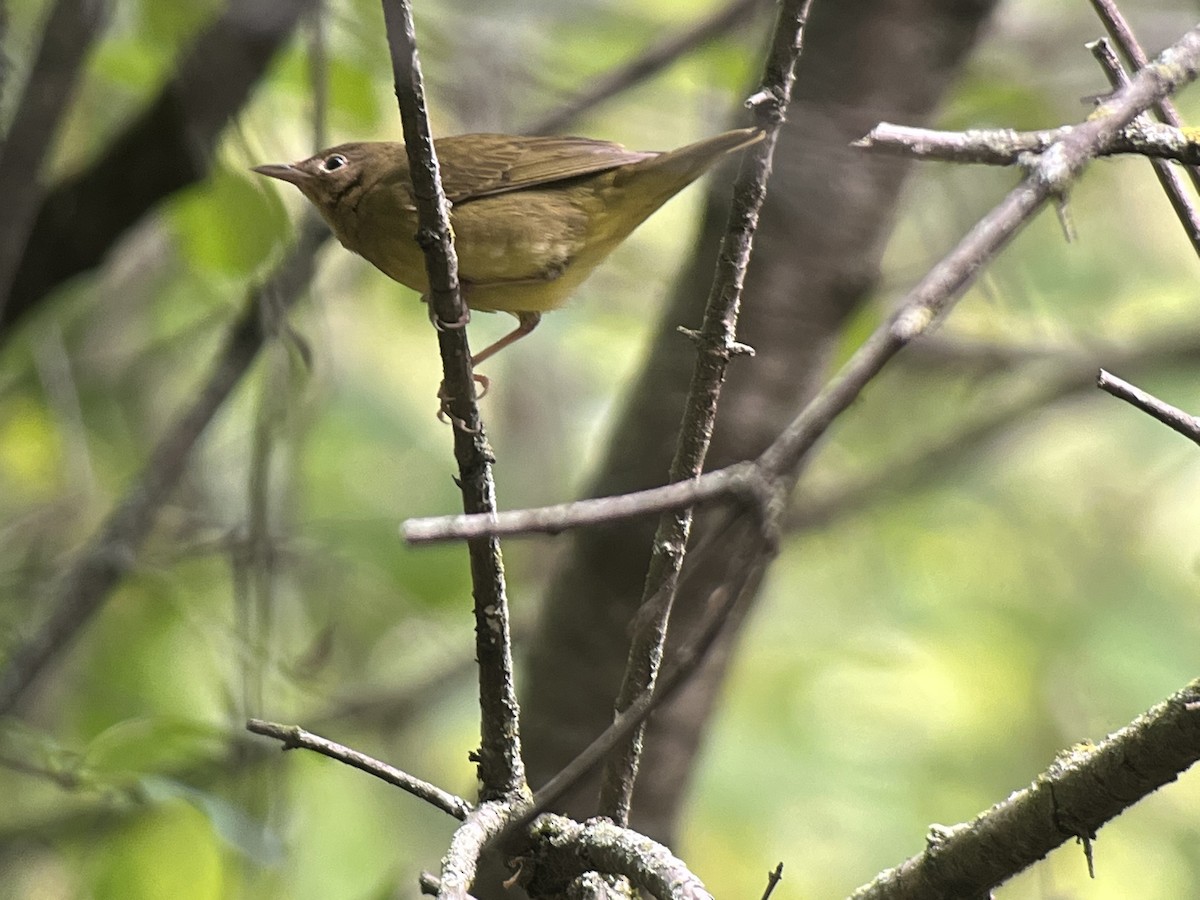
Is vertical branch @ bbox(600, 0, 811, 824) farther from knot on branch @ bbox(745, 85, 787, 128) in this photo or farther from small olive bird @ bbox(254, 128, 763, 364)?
small olive bird @ bbox(254, 128, 763, 364)

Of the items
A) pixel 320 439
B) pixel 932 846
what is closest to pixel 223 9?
pixel 320 439

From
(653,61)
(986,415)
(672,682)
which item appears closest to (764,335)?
(653,61)

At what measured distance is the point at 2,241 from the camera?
342 centimetres

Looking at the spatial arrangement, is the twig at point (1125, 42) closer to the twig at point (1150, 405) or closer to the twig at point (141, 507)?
the twig at point (1150, 405)

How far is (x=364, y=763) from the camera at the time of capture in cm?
160

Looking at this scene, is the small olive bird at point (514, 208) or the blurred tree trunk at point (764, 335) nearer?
the small olive bird at point (514, 208)

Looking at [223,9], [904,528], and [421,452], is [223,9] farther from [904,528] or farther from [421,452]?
[904,528]

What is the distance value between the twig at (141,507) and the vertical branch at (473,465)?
6.27ft

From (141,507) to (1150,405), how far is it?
3.23 meters

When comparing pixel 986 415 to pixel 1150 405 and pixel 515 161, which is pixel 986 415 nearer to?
pixel 515 161

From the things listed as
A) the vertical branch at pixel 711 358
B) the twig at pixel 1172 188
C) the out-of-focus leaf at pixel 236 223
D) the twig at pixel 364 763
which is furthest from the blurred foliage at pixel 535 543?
the twig at pixel 1172 188

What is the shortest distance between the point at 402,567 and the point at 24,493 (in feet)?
9.00

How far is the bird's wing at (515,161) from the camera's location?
11.2ft

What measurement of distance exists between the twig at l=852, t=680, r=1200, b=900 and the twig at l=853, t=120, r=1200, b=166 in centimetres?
60
